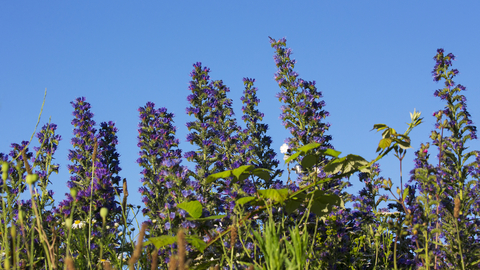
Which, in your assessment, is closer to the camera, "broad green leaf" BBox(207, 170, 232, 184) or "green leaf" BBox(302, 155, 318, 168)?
"broad green leaf" BBox(207, 170, 232, 184)

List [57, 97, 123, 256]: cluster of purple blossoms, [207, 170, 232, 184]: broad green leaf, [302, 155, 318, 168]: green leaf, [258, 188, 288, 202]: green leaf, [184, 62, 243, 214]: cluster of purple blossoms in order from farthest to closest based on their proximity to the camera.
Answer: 1. [57, 97, 123, 256]: cluster of purple blossoms
2. [184, 62, 243, 214]: cluster of purple blossoms
3. [302, 155, 318, 168]: green leaf
4. [207, 170, 232, 184]: broad green leaf
5. [258, 188, 288, 202]: green leaf

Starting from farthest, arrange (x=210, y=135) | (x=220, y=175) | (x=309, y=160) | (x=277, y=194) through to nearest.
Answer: (x=210, y=135)
(x=309, y=160)
(x=220, y=175)
(x=277, y=194)

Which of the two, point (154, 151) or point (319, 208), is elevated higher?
point (154, 151)

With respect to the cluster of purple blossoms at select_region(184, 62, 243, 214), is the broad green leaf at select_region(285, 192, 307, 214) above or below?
below

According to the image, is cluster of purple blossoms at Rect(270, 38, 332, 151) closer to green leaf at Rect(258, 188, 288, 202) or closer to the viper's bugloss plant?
the viper's bugloss plant

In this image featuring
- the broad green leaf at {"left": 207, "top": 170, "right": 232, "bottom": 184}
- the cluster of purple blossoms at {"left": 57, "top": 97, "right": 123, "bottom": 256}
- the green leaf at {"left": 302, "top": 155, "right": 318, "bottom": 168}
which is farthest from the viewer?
the cluster of purple blossoms at {"left": 57, "top": 97, "right": 123, "bottom": 256}

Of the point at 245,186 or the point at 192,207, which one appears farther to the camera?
the point at 245,186

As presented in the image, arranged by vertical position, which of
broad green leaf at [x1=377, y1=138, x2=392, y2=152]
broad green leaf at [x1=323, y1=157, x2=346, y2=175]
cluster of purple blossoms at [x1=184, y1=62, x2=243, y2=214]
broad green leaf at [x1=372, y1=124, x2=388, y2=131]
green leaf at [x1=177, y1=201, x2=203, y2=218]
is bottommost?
green leaf at [x1=177, y1=201, x2=203, y2=218]

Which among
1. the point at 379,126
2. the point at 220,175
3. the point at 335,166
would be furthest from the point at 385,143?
the point at 220,175

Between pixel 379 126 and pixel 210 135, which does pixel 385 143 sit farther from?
pixel 210 135

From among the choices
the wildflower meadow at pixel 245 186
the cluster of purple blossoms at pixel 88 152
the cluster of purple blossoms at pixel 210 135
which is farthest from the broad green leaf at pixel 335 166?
the cluster of purple blossoms at pixel 88 152

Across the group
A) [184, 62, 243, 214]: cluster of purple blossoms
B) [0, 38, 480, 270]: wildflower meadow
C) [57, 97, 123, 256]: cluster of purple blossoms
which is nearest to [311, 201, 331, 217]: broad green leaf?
[0, 38, 480, 270]: wildflower meadow

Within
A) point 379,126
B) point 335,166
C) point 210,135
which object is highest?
point 210,135

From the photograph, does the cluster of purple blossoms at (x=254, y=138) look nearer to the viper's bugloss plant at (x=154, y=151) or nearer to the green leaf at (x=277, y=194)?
the viper's bugloss plant at (x=154, y=151)
